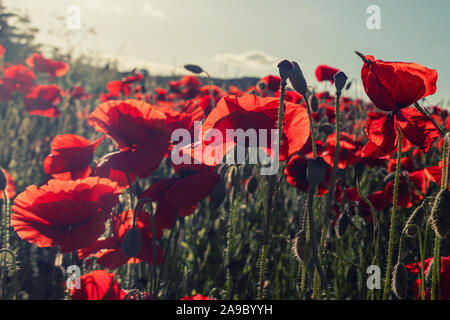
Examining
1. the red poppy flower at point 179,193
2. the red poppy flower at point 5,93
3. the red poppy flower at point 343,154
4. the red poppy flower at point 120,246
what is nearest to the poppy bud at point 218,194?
the red poppy flower at point 179,193

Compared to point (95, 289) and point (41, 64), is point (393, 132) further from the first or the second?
point (41, 64)

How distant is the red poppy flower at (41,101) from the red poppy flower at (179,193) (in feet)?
9.07

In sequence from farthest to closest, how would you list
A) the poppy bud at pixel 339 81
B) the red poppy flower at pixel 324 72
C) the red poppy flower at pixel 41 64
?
the red poppy flower at pixel 41 64, the red poppy flower at pixel 324 72, the poppy bud at pixel 339 81

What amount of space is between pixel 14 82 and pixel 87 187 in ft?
9.70

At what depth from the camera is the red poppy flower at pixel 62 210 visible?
104cm

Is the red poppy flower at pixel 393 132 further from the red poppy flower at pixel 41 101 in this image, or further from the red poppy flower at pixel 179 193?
the red poppy flower at pixel 41 101

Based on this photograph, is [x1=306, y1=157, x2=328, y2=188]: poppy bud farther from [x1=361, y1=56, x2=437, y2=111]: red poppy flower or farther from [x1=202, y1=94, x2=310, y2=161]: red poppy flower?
[x1=361, y1=56, x2=437, y2=111]: red poppy flower

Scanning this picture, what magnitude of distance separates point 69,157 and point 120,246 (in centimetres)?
33

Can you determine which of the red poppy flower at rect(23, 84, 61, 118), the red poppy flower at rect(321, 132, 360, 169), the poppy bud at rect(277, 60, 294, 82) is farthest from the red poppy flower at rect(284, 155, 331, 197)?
the red poppy flower at rect(23, 84, 61, 118)

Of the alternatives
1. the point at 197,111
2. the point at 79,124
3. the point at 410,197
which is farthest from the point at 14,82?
the point at 410,197

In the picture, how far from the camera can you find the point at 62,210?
1.06 metres

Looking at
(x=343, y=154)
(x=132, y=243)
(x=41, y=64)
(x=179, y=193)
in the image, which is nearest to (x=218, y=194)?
(x=179, y=193)

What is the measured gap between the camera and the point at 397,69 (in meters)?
0.88

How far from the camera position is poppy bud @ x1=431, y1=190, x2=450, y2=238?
0.80 metres
